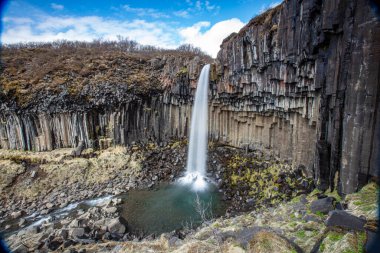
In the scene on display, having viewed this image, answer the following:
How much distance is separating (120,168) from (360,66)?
60.8ft

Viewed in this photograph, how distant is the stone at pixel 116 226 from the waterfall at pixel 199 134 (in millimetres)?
7067

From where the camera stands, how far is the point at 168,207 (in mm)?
14195

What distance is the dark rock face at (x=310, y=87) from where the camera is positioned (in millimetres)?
7227

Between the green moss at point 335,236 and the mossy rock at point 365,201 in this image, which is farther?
the mossy rock at point 365,201

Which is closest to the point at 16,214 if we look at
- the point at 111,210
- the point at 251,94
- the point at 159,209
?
the point at 111,210

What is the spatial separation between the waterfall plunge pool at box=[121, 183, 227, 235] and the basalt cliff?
6.22 m

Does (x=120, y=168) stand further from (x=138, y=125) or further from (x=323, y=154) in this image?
(x=323, y=154)

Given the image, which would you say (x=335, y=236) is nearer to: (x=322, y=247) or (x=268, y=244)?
(x=322, y=247)

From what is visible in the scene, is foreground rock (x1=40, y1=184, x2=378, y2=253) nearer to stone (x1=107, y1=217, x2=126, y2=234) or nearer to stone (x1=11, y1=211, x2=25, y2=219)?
stone (x1=107, y1=217, x2=126, y2=234)

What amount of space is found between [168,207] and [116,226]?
3.63 m

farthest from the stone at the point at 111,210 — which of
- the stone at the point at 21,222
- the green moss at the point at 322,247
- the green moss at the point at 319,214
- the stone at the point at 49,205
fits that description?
the green moss at the point at 322,247

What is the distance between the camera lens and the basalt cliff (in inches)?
301

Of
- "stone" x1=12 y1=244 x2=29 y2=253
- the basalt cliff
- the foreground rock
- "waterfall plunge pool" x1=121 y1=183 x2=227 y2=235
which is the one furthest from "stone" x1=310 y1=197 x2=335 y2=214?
"stone" x1=12 y1=244 x2=29 y2=253

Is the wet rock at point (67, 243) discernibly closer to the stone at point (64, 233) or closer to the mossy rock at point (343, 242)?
the stone at point (64, 233)
